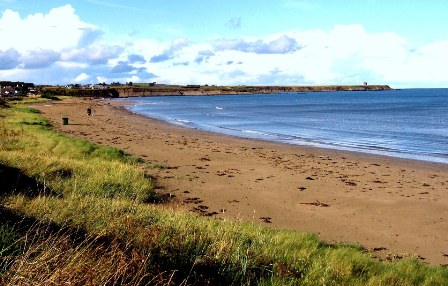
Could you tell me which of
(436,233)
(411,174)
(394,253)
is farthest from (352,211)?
(411,174)

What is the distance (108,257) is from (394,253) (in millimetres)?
7172

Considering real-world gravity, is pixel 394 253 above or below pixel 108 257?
below

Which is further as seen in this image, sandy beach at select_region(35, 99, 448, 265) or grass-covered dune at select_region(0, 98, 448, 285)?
sandy beach at select_region(35, 99, 448, 265)

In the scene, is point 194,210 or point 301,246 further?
point 194,210

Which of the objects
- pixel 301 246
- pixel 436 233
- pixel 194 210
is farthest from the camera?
pixel 194 210

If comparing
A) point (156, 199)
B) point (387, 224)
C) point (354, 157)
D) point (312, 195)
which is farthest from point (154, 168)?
point (354, 157)

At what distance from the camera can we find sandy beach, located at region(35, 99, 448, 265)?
38.1 ft

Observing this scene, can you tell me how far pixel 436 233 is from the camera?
38.7 ft

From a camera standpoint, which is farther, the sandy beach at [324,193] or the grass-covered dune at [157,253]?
the sandy beach at [324,193]

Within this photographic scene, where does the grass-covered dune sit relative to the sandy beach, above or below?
above

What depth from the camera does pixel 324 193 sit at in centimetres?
1585

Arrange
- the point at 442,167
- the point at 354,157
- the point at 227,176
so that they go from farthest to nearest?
1. the point at 354,157
2. the point at 442,167
3. the point at 227,176

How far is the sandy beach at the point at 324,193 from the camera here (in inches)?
457

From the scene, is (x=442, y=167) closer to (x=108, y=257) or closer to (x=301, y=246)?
(x=301, y=246)
